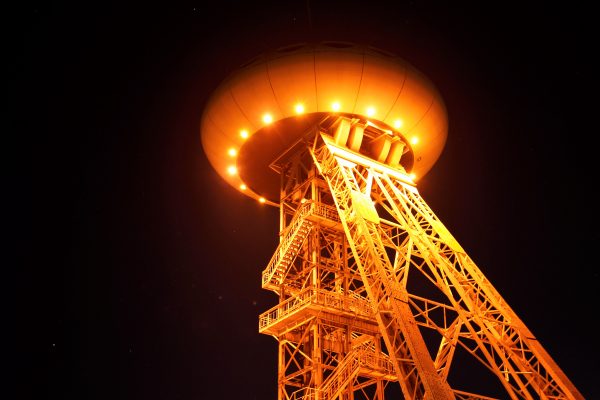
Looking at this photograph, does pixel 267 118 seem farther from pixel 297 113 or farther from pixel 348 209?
pixel 348 209

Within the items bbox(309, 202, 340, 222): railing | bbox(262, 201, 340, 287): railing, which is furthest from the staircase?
bbox(309, 202, 340, 222): railing

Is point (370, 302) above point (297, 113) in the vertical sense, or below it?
below

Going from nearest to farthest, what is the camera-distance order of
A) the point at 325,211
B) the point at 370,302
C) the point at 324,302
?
the point at 370,302 < the point at 324,302 < the point at 325,211

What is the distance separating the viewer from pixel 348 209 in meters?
15.2

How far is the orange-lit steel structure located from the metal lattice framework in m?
0.04

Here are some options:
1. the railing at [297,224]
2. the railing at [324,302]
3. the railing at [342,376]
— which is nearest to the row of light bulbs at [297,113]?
the railing at [297,224]

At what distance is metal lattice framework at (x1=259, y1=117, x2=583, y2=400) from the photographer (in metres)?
11.9

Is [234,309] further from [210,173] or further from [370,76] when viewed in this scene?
[370,76]

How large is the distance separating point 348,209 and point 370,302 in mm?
2702

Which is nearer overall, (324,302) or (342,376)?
(342,376)

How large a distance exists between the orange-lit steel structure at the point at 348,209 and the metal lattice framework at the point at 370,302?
44 mm

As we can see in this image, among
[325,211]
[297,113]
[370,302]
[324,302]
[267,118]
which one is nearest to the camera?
[370,302]

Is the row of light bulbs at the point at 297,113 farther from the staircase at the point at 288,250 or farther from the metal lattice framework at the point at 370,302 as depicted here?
the staircase at the point at 288,250

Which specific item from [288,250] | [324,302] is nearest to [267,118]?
[288,250]
